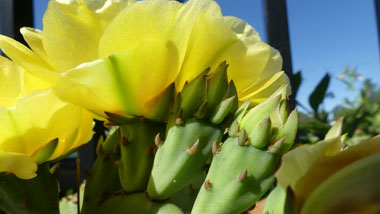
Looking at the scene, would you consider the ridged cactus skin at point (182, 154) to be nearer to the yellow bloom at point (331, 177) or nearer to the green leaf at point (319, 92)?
the yellow bloom at point (331, 177)

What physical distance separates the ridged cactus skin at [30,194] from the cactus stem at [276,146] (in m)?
0.17

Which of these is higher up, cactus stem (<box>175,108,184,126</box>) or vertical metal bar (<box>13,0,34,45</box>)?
cactus stem (<box>175,108,184,126</box>)

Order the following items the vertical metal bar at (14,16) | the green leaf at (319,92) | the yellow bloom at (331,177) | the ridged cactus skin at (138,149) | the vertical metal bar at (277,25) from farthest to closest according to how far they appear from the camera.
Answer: the green leaf at (319,92) → the vertical metal bar at (277,25) → the vertical metal bar at (14,16) → the ridged cactus skin at (138,149) → the yellow bloom at (331,177)

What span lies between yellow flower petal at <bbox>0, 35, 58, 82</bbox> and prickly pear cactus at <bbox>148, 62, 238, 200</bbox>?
8 cm

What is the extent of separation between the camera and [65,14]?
0.77 feet

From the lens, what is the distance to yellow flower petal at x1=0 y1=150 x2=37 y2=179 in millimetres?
214

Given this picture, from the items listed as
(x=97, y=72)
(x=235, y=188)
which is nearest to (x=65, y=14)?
(x=97, y=72)

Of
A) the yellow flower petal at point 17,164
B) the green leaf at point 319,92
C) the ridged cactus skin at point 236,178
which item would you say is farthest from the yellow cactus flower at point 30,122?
the green leaf at point 319,92

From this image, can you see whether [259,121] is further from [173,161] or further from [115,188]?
[115,188]

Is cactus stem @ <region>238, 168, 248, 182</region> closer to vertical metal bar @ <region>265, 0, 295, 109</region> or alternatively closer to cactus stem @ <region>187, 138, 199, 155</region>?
cactus stem @ <region>187, 138, 199, 155</region>

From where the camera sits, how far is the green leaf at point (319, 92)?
197 centimetres

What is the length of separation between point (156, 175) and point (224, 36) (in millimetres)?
101

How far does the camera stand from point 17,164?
0.73ft

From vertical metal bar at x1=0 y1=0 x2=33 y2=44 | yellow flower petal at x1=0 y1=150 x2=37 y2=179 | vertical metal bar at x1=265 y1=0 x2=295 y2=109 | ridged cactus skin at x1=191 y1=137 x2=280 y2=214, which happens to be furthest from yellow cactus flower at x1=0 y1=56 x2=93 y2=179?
vertical metal bar at x1=265 y1=0 x2=295 y2=109
